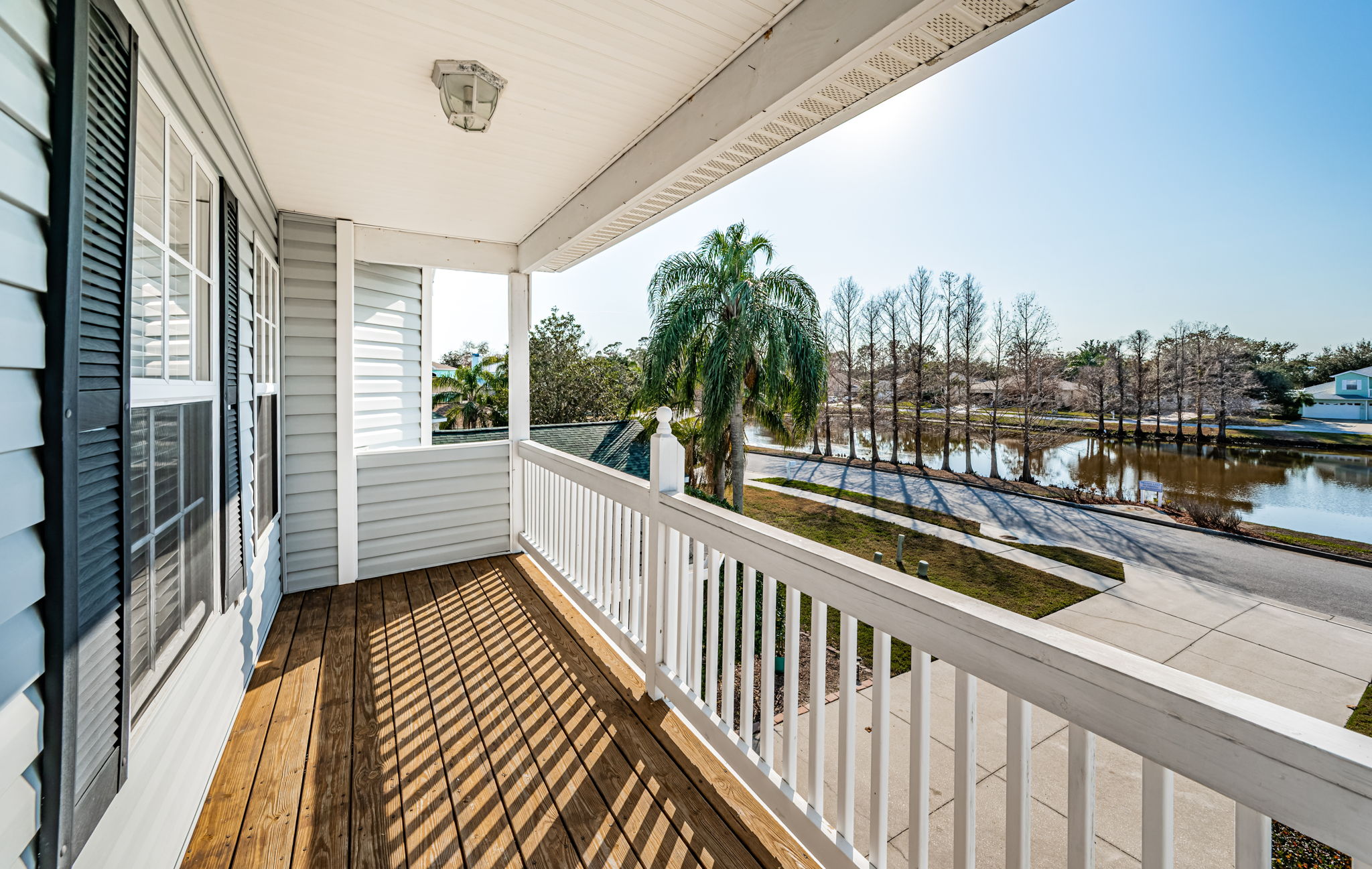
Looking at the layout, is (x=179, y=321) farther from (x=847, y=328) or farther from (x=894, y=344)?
(x=894, y=344)

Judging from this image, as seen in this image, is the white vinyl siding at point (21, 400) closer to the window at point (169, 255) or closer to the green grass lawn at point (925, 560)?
the window at point (169, 255)

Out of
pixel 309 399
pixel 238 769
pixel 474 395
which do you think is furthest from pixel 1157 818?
pixel 474 395

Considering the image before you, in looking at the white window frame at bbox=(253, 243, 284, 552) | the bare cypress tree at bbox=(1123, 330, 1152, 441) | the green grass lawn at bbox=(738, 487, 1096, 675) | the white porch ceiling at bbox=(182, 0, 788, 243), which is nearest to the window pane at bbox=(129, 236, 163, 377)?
the white porch ceiling at bbox=(182, 0, 788, 243)

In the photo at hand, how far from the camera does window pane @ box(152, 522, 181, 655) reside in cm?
129

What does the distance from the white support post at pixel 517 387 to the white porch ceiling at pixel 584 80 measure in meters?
1.24

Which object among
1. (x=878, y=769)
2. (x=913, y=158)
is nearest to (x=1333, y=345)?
(x=878, y=769)

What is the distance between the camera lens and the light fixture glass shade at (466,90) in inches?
69.8

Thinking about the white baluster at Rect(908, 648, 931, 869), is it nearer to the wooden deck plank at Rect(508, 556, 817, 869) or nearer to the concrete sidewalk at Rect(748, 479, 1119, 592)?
the wooden deck plank at Rect(508, 556, 817, 869)

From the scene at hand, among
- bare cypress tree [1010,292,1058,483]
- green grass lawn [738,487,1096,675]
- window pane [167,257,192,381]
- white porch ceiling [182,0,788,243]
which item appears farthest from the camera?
bare cypress tree [1010,292,1058,483]

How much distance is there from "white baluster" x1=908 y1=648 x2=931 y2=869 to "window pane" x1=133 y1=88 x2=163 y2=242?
193cm

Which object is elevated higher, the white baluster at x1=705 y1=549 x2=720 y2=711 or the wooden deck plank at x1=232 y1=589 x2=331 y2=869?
the white baluster at x1=705 y1=549 x2=720 y2=711

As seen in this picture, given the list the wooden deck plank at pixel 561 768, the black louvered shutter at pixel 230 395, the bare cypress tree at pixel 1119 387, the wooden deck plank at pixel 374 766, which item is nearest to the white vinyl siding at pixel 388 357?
the wooden deck plank at pixel 374 766

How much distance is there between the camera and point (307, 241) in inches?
129

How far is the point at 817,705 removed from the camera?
4.61 ft
